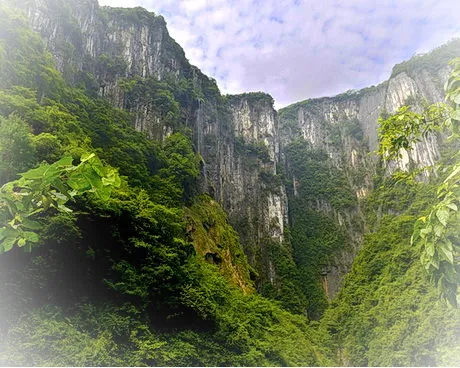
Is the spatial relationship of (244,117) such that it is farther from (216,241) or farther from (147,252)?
(147,252)

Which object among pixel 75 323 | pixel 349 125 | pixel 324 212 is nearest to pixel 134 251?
pixel 75 323

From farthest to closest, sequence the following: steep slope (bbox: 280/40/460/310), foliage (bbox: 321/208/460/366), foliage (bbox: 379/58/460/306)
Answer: steep slope (bbox: 280/40/460/310) < foliage (bbox: 321/208/460/366) < foliage (bbox: 379/58/460/306)

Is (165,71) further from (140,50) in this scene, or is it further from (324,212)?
(324,212)

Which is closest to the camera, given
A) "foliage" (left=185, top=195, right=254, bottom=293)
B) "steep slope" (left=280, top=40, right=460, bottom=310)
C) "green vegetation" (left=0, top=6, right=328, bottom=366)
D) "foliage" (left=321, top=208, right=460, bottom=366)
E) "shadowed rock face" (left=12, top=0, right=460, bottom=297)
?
"green vegetation" (left=0, top=6, right=328, bottom=366)

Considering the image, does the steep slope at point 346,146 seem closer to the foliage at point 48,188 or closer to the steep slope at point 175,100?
the steep slope at point 175,100

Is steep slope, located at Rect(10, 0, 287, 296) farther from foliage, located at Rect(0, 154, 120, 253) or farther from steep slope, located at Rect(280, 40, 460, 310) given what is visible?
foliage, located at Rect(0, 154, 120, 253)

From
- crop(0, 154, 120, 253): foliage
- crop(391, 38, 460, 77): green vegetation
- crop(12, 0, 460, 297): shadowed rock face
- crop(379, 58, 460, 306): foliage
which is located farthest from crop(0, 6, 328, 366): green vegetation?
crop(391, 38, 460, 77): green vegetation

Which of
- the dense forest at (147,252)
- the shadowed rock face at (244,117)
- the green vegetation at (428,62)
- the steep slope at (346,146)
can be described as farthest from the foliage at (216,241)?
the green vegetation at (428,62)

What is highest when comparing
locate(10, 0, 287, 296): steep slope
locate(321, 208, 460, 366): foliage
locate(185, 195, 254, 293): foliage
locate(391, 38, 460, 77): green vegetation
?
locate(391, 38, 460, 77): green vegetation
